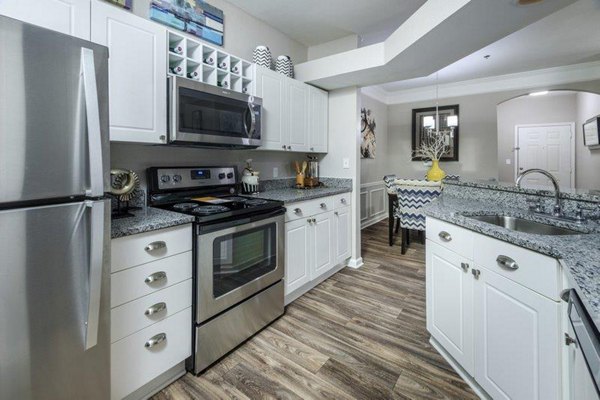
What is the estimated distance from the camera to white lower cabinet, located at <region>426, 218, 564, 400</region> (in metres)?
1.03

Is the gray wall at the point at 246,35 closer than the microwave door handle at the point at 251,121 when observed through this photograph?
No

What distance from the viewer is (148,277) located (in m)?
1.38

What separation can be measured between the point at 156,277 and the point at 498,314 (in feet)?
5.41

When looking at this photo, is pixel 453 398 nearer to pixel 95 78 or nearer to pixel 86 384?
pixel 86 384

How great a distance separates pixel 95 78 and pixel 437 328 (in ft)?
7.18

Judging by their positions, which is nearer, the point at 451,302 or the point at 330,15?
the point at 451,302

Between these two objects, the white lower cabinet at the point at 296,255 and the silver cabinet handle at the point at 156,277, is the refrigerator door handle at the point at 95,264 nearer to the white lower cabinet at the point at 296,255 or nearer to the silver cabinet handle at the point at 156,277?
the silver cabinet handle at the point at 156,277

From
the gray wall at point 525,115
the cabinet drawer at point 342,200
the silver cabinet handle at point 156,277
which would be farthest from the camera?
the gray wall at point 525,115

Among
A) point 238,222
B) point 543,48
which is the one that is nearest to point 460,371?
point 238,222

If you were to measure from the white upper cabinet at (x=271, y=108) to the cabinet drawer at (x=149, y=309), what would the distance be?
141 centimetres

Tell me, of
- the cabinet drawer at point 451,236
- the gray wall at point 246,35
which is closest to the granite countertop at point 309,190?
the cabinet drawer at point 451,236

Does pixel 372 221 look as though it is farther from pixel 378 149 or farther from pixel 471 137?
pixel 471 137

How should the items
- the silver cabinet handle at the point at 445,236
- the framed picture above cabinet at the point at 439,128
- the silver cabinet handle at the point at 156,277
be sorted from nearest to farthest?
the silver cabinet handle at the point at 156,277
the silver cabinet handle at the point at 445,236
the framed picture above cabinet at the point at 439,128

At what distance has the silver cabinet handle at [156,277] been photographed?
138 centimetres
